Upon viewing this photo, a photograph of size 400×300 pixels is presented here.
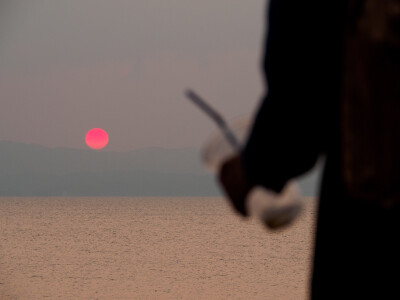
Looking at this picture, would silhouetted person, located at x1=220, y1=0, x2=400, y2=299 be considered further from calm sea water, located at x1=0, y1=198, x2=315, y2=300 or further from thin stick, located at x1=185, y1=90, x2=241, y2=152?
calm sea water, located at x1=0, y1=198, x2=315, y2=300

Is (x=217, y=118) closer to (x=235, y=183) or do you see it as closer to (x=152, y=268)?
(x=235, y=183)

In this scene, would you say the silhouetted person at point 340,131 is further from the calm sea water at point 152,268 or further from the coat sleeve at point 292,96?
the calm sea water at point 152,268

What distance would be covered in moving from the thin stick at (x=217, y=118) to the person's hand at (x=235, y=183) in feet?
0.12

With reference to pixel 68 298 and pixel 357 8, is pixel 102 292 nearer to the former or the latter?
pixel 68 298

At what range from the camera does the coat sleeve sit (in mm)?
1148

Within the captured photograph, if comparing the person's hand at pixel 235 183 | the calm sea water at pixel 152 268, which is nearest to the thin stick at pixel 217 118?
the person's hand at pixel 235 183

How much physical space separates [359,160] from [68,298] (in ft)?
76.6

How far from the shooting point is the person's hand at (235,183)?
129 centimetres

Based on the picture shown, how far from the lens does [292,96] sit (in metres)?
1.16

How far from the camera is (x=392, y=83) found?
1.05m

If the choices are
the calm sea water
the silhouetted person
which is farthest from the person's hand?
the calm sea water

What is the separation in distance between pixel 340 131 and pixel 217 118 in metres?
0.30

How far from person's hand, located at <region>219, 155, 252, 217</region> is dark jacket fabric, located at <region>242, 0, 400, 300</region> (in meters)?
0.05

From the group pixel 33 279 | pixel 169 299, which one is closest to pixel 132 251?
pixel 33 279
